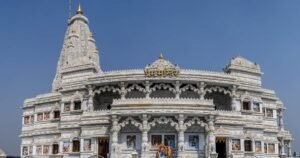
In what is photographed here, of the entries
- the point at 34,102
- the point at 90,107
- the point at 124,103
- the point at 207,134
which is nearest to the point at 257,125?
the point at 207,134

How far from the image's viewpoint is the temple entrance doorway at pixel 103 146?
4447 centimetres

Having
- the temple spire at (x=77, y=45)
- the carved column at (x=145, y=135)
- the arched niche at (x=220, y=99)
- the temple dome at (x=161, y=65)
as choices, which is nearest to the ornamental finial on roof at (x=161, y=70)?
the temple dome at (x=161, y=65)

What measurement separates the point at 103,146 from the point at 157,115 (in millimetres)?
7622

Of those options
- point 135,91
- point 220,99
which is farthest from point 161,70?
point 220,99

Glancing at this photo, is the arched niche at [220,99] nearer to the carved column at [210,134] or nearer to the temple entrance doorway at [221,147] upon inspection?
the temple entrance doorway at [221,147]

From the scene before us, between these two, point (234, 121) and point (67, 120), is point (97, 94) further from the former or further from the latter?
point (234, 121)

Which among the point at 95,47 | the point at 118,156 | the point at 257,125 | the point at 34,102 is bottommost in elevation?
the point at 118,156

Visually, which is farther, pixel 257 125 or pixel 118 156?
pixel 257 125

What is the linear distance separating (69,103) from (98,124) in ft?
23.1

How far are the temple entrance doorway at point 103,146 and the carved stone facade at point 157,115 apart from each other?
107 mm

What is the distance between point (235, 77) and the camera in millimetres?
47406

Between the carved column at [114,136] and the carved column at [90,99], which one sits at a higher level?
the carved column at [90,99]

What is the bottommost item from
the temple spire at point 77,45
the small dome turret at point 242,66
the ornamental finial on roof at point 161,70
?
the ornamental finial on roof at point 161,70

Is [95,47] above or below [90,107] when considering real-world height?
above
